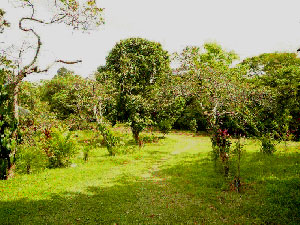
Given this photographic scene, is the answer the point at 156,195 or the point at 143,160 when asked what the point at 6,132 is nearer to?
the point at 156,195

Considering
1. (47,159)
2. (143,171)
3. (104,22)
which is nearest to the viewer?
(104,22)

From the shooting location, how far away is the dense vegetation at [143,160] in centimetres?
649

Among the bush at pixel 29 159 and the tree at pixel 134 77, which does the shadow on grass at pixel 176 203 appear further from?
the tree at pixel 134 77

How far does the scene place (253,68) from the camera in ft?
122

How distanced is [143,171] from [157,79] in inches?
403

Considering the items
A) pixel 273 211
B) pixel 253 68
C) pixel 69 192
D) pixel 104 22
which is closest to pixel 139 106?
pixel 104 22

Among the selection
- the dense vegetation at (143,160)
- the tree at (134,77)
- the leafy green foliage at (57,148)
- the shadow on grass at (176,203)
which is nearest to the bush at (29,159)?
the dense vegetation at (143,160)

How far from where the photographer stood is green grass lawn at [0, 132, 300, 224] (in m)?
6.04

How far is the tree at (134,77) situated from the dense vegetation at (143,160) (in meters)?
0.09

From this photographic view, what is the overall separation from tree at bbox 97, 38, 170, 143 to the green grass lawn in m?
6.88

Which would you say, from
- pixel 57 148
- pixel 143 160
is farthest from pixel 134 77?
pixel 57 148

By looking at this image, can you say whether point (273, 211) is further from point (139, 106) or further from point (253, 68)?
point (253, 68)

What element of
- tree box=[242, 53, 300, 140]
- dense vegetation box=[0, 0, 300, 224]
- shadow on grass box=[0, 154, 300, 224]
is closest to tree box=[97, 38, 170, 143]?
dense vegetation box=[0, 0, 300, 224]

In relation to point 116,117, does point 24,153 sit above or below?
below
